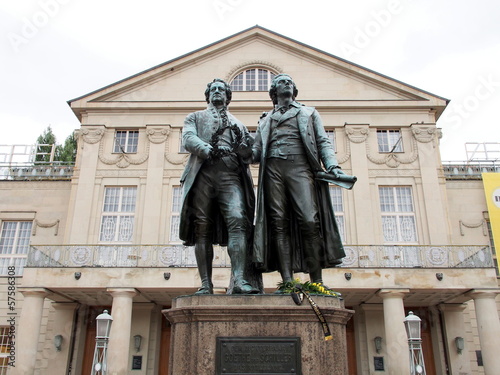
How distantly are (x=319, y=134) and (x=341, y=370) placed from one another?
2.76 m

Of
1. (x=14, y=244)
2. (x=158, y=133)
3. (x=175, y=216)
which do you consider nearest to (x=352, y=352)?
(x=175, y=216)

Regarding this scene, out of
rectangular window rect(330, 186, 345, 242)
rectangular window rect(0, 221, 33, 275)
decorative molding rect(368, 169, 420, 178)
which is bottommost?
rectangular window rect(0, 221, 33, 275)

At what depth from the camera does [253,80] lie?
26500mm

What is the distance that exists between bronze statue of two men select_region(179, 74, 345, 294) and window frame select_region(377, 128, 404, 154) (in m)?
19.3

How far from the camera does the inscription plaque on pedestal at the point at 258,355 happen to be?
180 inches

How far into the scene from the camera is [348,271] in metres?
18.2

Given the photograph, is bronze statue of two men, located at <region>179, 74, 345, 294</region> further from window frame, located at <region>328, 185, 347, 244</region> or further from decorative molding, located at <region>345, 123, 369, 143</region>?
decorative molding, located at <region>345, 123, 369, 143</region>

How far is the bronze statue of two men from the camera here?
5578mm

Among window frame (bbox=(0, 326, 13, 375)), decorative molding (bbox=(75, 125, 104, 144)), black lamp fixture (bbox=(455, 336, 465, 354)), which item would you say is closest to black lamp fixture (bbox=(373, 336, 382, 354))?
black lamp fixture (bbox=(455, 336, 465, 354))

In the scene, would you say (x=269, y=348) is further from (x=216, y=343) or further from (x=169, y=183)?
(x=169, y=183)

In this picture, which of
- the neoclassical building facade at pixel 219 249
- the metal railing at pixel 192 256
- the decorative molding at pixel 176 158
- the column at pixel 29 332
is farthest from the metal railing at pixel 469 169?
the column at pixel 29 332

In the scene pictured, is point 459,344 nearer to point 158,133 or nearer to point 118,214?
point 118,214

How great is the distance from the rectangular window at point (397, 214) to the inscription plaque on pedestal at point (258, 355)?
1892cm

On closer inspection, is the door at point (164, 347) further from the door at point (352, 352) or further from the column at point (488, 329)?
the column at point (488, 329)
